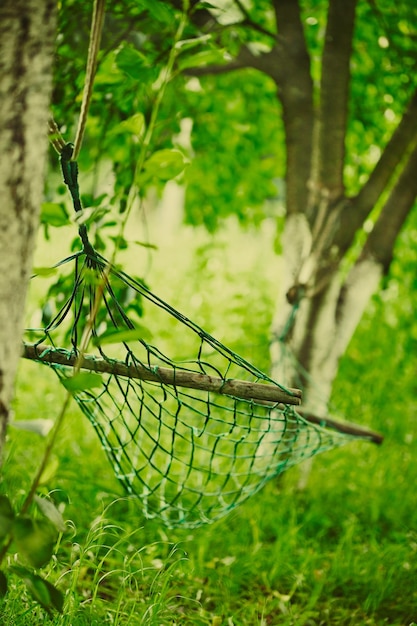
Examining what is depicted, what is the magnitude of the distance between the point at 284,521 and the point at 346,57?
5.36 ft

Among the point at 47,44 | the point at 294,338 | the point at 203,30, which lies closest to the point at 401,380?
the point at 294,338

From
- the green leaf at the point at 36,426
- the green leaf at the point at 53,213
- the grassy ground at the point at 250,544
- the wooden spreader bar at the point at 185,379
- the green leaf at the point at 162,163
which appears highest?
the green leaf at the point at 162,163

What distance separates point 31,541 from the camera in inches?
32.3

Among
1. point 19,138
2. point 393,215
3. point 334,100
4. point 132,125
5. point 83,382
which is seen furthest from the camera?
point 393,215

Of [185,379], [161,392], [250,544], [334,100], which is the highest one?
[334,100]

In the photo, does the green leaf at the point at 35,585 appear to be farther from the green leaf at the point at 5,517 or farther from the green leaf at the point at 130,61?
the green leaf at the point at 130,61

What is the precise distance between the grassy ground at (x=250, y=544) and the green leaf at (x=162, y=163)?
449 millimetres

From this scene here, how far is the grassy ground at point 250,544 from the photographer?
1609 mm

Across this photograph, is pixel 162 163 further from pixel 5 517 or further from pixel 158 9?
pixel 5 517

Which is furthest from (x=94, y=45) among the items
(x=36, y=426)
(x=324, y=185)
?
(x=324, y=185)

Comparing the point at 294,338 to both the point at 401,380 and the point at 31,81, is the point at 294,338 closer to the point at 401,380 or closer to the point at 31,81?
the point at 401,380

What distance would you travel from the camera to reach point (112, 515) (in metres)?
2.20

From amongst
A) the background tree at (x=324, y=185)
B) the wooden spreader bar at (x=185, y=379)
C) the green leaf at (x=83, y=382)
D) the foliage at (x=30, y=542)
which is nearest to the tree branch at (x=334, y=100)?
the background tree at (x=324, y=185)

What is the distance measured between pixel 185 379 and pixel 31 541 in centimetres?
36
